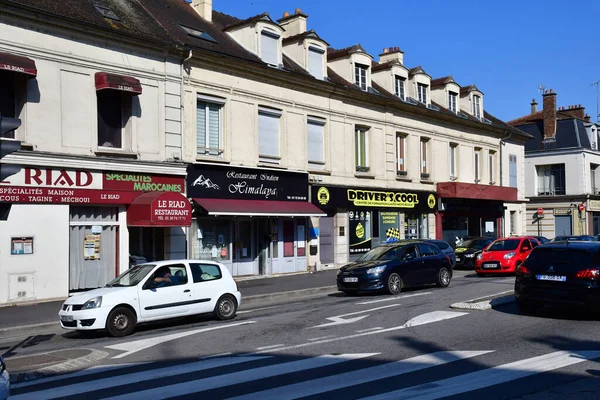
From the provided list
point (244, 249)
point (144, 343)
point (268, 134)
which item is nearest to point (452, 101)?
point (268, 134)

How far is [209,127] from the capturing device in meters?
22.5

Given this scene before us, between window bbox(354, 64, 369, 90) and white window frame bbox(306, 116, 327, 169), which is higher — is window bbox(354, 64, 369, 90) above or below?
above

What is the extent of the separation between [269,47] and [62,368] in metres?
17.8

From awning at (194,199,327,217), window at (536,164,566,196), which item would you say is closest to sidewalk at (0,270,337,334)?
awning at (194,199,327,217)

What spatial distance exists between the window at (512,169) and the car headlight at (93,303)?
32071 mm

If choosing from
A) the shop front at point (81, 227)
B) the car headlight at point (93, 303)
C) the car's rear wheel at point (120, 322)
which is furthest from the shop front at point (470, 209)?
the car headlight at point (93, 303)

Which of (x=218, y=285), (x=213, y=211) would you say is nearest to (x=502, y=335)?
(x=218, y=285)

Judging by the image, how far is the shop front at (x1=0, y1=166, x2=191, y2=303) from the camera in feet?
56.7

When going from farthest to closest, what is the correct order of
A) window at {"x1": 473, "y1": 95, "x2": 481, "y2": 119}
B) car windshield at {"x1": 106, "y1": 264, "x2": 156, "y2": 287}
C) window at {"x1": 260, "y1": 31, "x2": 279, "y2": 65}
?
1. window at {"x1": 473, "y1": 95, "x2": 481, "y2": 119}
2. window at {"x1": 260, "y1": 31, "x2": 279, "y2": 65}
3. car windshield at {"x1": 106, "y1": 264, "x2": 156, "y2": 287}

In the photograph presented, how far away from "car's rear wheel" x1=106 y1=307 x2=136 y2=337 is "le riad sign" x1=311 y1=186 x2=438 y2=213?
14.1 meters

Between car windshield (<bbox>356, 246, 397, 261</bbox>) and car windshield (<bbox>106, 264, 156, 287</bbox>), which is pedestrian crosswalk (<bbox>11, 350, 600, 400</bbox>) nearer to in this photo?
car windshield (<bbox>106, 264, 156, 287</bbox>)

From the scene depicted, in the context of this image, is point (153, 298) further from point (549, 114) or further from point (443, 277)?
Result: point (549, 114)

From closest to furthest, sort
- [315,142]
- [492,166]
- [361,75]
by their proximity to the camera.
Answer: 1. [315,142]
2. [361,75]
3. [492,166]

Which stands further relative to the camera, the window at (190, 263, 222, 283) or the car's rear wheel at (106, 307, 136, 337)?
the window at (190, 263, 222, 283)
